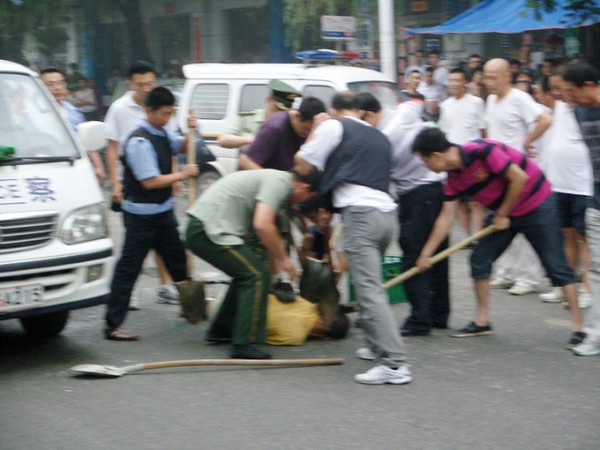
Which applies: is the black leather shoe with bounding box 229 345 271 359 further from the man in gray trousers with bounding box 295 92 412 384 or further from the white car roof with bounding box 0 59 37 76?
the white car roof with bounding box 0 59 37 76

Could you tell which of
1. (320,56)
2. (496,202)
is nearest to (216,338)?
(496,202)

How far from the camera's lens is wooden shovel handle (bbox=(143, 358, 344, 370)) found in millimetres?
5918

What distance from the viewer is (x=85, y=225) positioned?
20.2 ft

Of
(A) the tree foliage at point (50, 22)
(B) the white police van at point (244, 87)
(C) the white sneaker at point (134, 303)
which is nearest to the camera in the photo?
(C) the white sneaker at point (134, 303)

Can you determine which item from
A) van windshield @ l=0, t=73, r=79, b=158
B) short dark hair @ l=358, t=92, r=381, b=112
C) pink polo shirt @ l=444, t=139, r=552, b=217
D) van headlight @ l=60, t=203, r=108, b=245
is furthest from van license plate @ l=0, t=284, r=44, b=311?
pink polo shirt @ l=444, t=139, r=552, b=217

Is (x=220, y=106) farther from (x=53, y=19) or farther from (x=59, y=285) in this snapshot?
(x=53, y=19)

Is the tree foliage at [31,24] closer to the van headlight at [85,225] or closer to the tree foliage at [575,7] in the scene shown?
the tree foliage at [575,7]

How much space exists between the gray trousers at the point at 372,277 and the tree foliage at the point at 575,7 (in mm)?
5940

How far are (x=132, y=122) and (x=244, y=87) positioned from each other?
15.1 feet

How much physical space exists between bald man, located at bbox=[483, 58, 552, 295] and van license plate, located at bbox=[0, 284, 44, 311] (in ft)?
13.1

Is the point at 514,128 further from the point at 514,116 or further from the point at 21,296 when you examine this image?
the point at 21,296

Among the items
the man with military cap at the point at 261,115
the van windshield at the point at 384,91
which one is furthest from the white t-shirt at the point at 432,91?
the man with military cap at the point at 261,115

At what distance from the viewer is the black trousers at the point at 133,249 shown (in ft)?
Answer: 22.2

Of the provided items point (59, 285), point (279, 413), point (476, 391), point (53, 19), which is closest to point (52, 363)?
point (59, 285)
